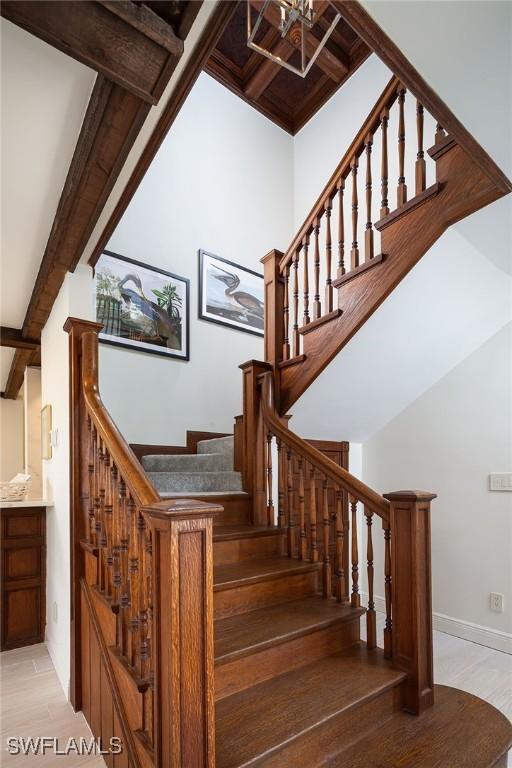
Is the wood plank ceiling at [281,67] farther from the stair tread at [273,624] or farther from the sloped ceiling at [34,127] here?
the stair tread at [273,624]

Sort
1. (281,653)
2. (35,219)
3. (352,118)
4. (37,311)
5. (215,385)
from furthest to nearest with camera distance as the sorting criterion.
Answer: (352,118) < (215,385) < (37,311) < (35,219) < (281,653)

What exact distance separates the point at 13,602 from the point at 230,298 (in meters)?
3.08

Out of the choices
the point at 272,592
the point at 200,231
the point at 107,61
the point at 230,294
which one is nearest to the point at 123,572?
the point at 272,592

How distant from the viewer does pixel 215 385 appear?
4.24 meters

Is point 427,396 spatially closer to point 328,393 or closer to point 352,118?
point 328,393

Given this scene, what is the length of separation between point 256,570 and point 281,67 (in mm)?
4893

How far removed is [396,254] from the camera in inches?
93.5

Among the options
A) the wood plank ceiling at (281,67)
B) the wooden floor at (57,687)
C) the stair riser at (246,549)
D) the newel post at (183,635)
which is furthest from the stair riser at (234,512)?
the wood plank ceiling at (281,67)

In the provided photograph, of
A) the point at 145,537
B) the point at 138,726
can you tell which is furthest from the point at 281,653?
the point at 145,537

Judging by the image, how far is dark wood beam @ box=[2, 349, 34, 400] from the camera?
13.3 ft

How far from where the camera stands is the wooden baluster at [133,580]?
5.23 feet

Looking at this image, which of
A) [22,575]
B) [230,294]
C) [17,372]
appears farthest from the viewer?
[17,372]

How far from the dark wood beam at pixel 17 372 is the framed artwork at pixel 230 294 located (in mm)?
1608

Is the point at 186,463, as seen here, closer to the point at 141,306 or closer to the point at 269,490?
the point at 269,490
